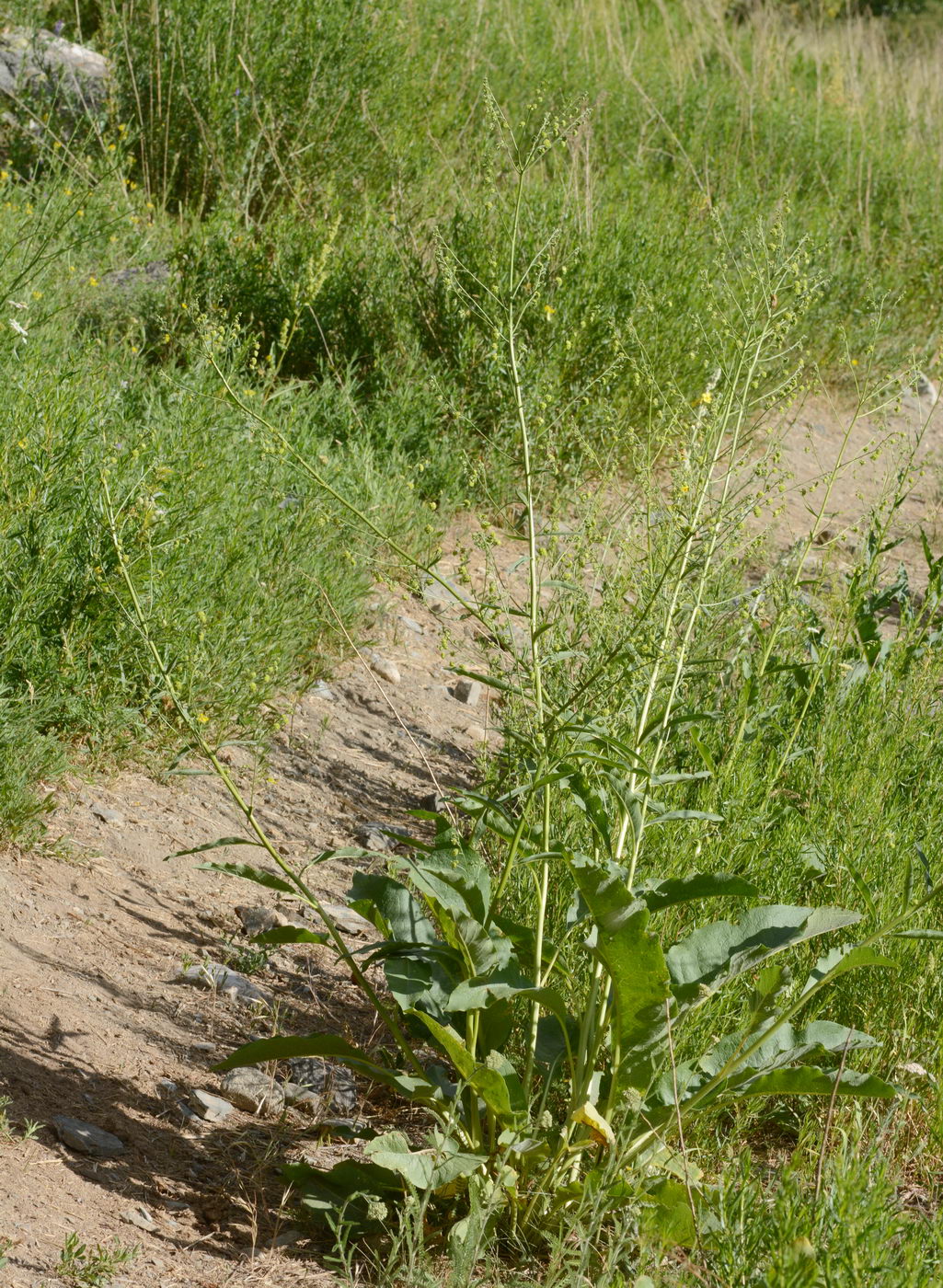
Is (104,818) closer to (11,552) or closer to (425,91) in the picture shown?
(11,552)

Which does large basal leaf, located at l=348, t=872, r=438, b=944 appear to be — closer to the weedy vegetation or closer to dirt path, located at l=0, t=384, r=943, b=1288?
the weedy vegetation

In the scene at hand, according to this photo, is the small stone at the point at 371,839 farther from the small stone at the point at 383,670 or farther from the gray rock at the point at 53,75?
the gray rock at the point at 53,75

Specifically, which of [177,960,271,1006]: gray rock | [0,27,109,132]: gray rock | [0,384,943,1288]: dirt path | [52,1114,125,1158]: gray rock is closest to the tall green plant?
[0,384,943,1288]: dirt path

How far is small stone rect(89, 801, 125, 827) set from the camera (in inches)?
119

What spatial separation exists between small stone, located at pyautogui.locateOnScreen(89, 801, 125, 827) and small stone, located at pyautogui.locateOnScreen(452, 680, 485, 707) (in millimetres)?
1482

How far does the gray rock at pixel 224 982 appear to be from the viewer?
266 cm

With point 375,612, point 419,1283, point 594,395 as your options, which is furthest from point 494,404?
point 419,1283

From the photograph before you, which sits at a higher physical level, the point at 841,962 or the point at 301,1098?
the point at 841,962

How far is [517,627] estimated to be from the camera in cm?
412

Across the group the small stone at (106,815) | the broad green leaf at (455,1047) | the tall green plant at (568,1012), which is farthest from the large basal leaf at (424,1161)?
the small stone at (106,815)

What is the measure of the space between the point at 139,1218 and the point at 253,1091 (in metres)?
0.40

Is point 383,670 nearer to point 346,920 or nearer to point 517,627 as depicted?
point 517,627

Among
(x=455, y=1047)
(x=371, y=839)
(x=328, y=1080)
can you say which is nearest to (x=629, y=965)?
(x=455, y=1047)

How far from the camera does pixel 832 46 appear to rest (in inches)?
451
